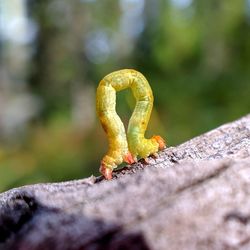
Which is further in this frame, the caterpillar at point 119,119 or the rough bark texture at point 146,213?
the caterpillar at point 119,119

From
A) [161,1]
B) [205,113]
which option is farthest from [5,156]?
[161,1]

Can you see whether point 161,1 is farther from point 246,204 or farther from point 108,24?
point 246,204

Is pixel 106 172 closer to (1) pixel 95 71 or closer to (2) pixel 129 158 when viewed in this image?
(2) pixel 129 158

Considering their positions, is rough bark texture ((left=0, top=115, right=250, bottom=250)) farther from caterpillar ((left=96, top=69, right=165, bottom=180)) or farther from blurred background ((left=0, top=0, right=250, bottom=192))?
blurred background ((left=0, top=0, right=250, bottom=192))

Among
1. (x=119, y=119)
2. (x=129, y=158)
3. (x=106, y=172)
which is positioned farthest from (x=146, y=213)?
(x=119, y=119)

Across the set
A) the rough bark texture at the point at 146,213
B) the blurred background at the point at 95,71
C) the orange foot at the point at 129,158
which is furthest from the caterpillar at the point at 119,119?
the blurred background at the point at 95,71

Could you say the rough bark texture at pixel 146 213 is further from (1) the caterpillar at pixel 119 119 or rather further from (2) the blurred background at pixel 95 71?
(2) the blurred background at pixel 95 71
